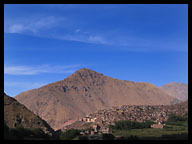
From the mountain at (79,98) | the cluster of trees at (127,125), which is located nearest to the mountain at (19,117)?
the cluster of trees at (127,125)

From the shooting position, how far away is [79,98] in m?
171

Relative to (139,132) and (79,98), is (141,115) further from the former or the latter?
(79,98)

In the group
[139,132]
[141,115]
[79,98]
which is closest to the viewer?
[139,132]

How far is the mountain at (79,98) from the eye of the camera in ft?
479

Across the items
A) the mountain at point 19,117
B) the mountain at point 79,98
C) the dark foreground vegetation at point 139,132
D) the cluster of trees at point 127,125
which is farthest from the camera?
the mountain at point 79,98

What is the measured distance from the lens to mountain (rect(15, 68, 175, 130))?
479 ft

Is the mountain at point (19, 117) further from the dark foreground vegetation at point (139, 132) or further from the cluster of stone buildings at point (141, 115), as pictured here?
the cluster of stone buildings at point (141, 115)

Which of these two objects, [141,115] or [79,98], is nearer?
[141,115]

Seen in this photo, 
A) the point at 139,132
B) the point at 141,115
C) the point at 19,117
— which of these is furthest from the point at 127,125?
the point at 19,117
